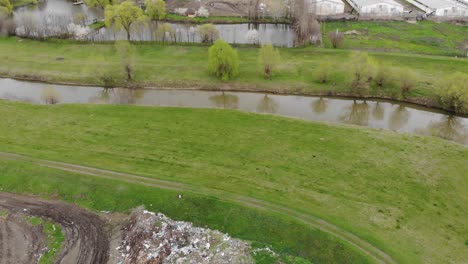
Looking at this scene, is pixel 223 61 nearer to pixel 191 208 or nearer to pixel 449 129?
pixel 191 208

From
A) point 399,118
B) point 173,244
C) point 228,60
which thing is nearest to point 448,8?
point 399,118

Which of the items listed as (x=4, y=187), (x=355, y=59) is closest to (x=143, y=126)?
(x=4, y=187)

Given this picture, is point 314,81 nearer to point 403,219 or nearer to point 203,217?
point 403,219

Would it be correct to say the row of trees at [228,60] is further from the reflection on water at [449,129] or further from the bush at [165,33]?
the reflection on water at [449,129]

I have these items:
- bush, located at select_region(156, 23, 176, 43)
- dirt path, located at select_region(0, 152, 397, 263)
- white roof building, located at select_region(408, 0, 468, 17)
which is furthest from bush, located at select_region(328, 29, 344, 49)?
dirt path, located at select_region(0, 152, 397, 263)

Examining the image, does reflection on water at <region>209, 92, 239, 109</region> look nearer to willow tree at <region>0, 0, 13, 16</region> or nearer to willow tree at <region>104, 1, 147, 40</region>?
willow tree at <region>104, 1, 147, 40</region>
